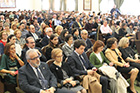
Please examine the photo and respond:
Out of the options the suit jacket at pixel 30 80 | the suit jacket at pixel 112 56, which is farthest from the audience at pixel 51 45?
the suit jacket at pixel 30 80

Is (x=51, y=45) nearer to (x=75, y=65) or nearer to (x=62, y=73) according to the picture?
(x=75, y=65)

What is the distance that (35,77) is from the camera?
273cm

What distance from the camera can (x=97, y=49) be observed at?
383 cm

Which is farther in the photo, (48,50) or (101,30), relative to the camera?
(101,30)

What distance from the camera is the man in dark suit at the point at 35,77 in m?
2.62

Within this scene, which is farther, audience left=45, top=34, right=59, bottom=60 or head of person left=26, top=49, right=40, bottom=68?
audience left=45, top=34, right=59, bottom=60

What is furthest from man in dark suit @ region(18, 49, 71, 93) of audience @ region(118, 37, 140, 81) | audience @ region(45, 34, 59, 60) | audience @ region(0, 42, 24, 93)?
audience @ region(118, 37, 140, 81)

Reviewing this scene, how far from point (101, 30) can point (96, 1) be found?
1129 cm

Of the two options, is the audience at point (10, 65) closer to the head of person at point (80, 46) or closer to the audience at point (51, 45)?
the audience at point (51, 45)

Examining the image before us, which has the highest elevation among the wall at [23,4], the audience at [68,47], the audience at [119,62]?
the wall at [23,4]

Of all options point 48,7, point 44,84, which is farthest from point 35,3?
point 44,84

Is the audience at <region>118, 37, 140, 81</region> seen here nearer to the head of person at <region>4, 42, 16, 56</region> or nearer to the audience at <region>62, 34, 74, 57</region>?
the audience at <region>62, 34, 74, 57</region>

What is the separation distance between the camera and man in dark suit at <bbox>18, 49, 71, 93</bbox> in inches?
103

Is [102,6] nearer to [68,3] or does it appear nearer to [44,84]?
[68,3]
